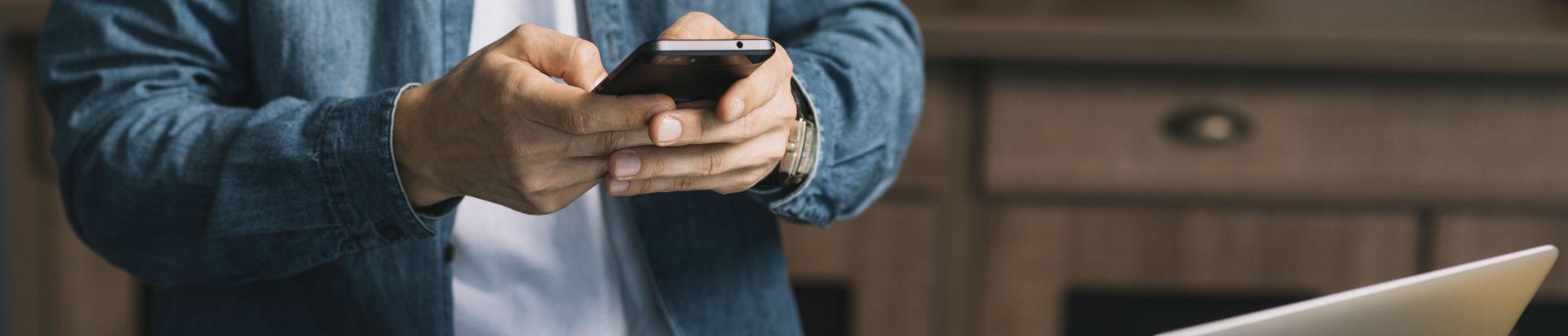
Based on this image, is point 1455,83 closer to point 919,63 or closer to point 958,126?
point 958,126

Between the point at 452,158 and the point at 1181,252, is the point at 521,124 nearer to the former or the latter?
the point at 452,158

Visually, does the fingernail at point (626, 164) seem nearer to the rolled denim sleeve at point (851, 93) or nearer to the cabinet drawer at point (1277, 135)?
the rolled denim sleeve at point (851, 93)

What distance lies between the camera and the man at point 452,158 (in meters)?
0.56

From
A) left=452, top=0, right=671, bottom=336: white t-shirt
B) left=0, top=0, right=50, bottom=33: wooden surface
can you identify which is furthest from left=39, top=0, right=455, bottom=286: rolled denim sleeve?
left=0, top=0, right=50, bottom=33: wooden surface

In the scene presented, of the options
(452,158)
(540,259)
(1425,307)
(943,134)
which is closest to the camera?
(1425,307)

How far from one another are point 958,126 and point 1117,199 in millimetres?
169

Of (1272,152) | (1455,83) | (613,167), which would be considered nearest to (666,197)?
(613,167)

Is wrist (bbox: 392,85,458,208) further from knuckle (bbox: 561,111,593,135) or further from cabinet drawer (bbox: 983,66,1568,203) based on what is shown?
cabinet drawer (bbox: 983,66,1568,203)

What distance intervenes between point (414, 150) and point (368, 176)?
0.12 ft

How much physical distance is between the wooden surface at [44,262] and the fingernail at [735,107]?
3.27ft

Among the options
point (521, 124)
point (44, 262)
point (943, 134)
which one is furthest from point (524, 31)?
point (44, 262)

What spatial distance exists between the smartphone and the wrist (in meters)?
0.11

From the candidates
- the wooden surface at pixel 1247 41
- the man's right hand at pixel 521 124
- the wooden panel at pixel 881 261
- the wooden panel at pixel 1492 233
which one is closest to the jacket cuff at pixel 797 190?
the man's right hand at pixel 521 124

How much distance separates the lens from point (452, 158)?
0.57 metres
